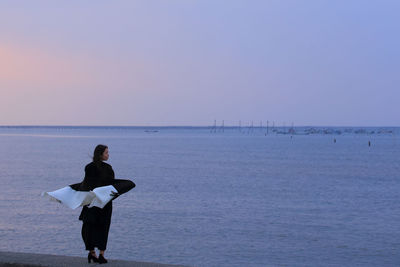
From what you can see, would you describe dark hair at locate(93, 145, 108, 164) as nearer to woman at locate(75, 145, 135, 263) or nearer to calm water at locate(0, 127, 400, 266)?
woman at locate(75, 145, 135, 263)

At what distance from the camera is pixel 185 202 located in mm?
28500

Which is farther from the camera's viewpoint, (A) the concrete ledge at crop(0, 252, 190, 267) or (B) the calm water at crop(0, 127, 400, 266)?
(B) the calm water at crop(0, 127, 400, 266)

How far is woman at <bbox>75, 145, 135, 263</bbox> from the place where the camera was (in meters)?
7.55

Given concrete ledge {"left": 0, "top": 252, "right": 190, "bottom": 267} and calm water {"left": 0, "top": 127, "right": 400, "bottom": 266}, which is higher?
concrete ledge {"left": 0, "top": 252, "right": 190, "bottom": 267}

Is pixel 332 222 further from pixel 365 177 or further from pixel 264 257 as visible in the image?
pixel 365 177

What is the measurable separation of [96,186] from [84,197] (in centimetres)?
22

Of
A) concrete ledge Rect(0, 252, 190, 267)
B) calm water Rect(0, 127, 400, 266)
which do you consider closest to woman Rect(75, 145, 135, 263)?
concrete ledge Rect(0, 252, 190, 267)

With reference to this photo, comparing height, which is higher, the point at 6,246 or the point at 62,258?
the point at 62,258

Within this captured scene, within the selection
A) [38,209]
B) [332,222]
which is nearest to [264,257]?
[332,222]

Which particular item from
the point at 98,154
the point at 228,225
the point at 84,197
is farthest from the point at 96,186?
the point at 228,225

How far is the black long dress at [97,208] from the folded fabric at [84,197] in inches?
3.1

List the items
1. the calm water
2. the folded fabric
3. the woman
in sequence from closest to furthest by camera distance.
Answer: the folded fabric < the woman < the calm water

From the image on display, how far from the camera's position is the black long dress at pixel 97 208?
7574 mm

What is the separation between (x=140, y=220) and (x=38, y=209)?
5.29m
